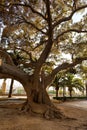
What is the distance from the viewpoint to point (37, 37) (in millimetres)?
12516

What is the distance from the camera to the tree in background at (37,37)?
370 inches

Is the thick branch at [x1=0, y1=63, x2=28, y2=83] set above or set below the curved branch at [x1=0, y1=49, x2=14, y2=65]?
below

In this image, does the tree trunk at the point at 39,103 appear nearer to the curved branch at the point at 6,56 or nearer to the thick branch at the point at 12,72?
the thick branch at the point at 12,72

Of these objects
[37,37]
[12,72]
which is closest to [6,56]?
[12,72]

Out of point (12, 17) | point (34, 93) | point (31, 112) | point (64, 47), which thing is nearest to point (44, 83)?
point (34, 93)

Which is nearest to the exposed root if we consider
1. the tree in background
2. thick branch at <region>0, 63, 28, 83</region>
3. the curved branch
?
the tree in background

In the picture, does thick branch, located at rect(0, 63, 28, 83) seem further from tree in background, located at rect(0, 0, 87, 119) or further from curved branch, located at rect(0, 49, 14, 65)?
curved branch, located at rect(0, 49, 14, 65)

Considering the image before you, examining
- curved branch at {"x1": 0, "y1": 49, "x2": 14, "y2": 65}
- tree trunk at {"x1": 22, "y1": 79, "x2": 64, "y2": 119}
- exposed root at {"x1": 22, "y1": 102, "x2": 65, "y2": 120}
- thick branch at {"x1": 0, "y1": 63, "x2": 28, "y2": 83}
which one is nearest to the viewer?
thick branch at {"x1": 0, "y1": 63, "x2": 28, "y2": 83}

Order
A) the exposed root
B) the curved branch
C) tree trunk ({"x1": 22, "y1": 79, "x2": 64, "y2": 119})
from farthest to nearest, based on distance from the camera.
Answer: the curved branch → tree trunk ({"x1": 22, "y1": 79, "x2": 64, "y2": 119}) → the exposed root

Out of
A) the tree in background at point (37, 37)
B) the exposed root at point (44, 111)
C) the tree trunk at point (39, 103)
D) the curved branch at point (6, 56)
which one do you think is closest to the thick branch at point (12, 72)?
the tree in background at point (37, 37)

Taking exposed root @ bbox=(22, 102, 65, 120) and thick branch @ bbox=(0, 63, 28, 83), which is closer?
thick branch @ bbox=(0, 63, 28, 83)

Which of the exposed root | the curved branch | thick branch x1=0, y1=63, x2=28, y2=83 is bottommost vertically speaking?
the exposed root

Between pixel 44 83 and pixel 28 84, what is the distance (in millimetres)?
982

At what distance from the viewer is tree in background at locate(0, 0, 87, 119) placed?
939 cm
